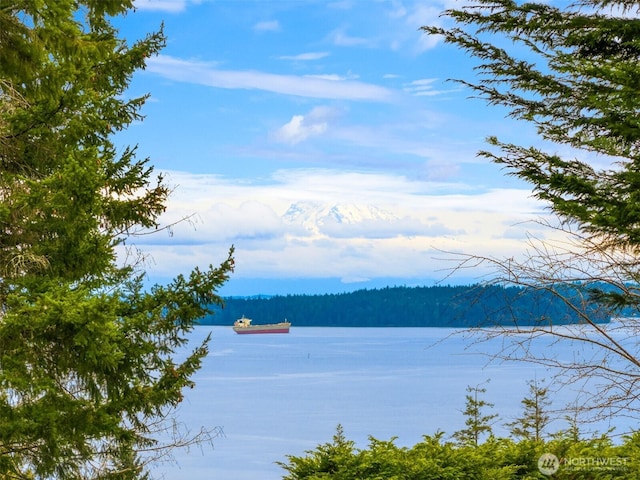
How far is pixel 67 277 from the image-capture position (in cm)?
812

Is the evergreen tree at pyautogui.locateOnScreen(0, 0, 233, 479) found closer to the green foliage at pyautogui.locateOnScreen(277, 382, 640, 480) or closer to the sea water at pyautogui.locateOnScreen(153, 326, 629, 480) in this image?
the green foliage at pyautogui.locateOnScreen(277, 382, 640, 480)

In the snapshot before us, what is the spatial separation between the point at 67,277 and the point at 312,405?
204 ft

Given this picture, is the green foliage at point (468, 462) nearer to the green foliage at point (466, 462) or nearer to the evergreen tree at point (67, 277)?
the green foliage at point (466, 462)

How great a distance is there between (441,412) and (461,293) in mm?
59196

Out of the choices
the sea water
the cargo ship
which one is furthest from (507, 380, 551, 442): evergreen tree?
the cargo ship

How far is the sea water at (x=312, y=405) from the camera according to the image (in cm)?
5022

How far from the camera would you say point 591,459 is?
287 inches

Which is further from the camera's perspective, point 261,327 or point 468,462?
point 261,327

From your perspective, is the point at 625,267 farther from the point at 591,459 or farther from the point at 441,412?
the point at 441,412

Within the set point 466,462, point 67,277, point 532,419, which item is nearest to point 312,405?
point 532,419

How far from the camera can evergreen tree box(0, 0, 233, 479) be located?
630 cm

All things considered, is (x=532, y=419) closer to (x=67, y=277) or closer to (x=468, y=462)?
(x=468, y=462)

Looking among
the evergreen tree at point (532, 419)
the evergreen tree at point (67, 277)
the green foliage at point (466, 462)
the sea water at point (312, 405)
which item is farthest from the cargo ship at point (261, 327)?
the green foliage at point (466, 462)

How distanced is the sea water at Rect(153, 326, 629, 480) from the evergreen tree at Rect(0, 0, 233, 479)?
16.3 metres
